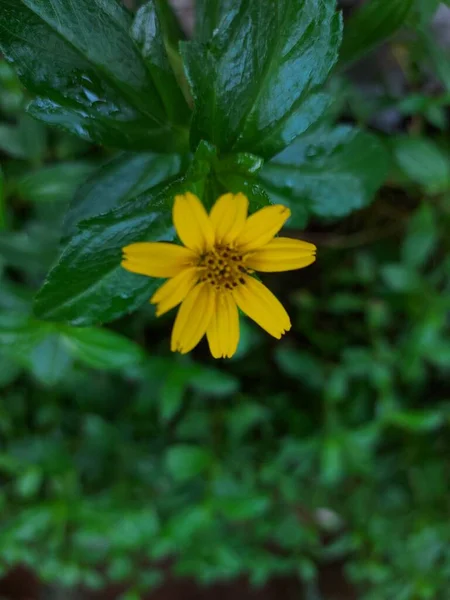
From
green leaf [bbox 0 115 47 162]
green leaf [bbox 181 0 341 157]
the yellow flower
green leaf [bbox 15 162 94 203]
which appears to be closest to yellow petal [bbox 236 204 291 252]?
the yellow flower

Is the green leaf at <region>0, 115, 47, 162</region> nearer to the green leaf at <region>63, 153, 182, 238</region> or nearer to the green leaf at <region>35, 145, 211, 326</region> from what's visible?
the green leaf at <region>63, 153, 182, 238</region>

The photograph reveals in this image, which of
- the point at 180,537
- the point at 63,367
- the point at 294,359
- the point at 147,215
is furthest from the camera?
the point at 294,359

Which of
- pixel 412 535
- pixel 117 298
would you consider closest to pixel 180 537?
pixel 412 535

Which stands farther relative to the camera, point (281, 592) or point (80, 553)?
point (281, 592)

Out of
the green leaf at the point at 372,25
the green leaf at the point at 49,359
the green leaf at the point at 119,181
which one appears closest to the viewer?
the green leaf at the point at 119,181

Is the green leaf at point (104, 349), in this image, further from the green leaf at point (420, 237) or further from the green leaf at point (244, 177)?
the green leaf at point (420, 237)

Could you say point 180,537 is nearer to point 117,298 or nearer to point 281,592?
point 117,298

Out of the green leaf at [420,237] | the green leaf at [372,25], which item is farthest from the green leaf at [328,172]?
the green leaf at [420,237]

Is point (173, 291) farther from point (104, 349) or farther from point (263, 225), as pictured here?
point (104, 349)
